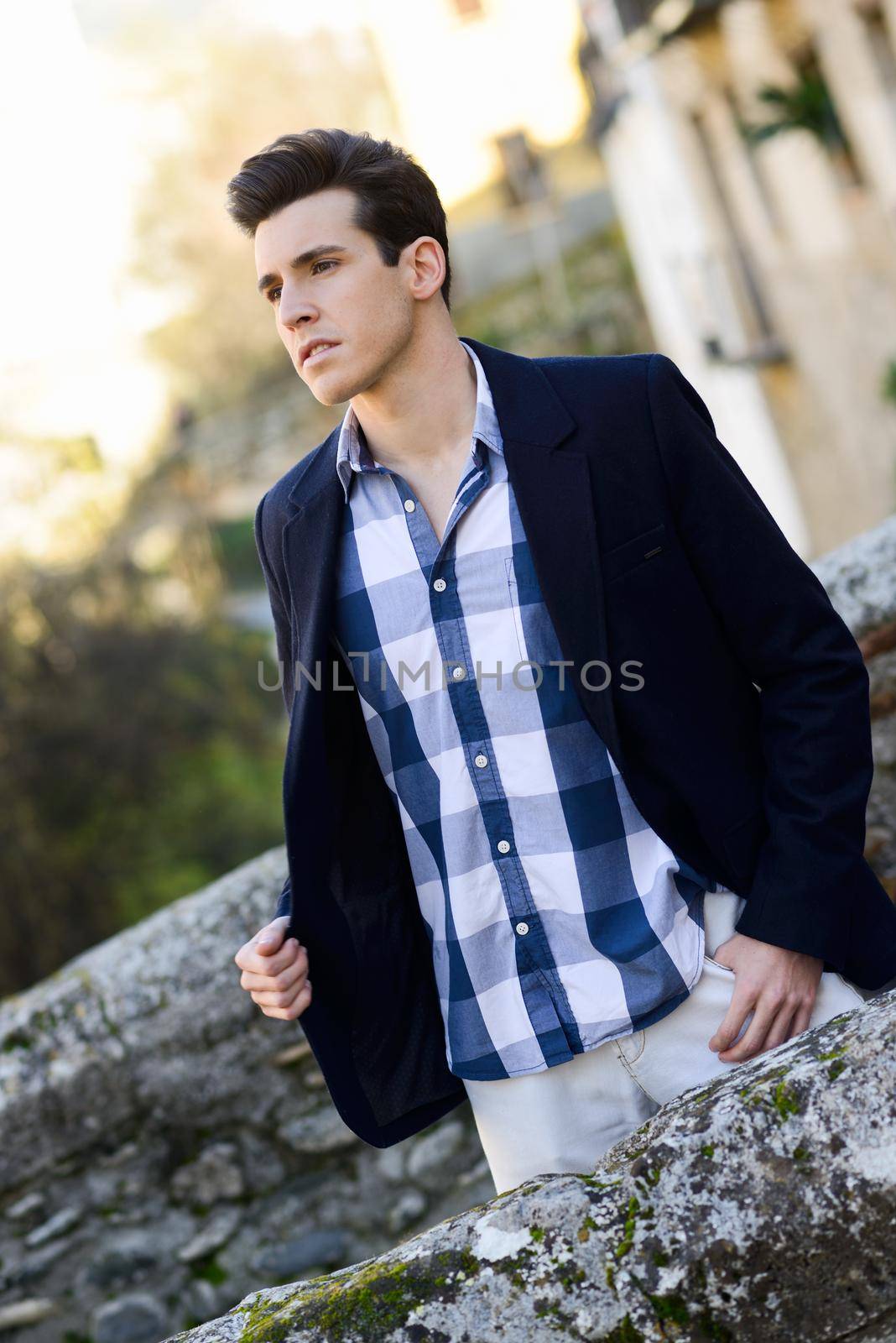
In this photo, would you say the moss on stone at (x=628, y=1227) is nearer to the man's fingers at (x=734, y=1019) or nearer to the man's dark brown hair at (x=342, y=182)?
the man's fingers at (x=734, y=1019)

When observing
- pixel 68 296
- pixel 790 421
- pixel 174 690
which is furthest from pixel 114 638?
pixel 68 296

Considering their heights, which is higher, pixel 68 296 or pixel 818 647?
pixel 68 296

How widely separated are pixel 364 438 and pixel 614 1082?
1010mm

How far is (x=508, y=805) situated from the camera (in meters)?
1.79

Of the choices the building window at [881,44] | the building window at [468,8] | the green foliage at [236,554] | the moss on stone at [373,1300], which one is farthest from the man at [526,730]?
the building window at [468,8]

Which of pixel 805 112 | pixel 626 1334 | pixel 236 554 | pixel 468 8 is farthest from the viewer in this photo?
pixel 468 8

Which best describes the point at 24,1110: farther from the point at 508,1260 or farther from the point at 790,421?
the point at 790,421

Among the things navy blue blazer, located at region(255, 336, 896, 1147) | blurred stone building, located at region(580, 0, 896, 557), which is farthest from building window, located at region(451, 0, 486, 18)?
navy blue blazer, located at region(255, 336, 896, 1147)

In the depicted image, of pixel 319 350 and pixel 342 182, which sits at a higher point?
pixel 342 182

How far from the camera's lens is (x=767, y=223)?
12367 mm

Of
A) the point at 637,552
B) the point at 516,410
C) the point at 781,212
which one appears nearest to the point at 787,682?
the point at 637,552

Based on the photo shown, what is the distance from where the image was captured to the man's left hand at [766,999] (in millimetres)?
1699

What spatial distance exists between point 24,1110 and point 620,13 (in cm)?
1322

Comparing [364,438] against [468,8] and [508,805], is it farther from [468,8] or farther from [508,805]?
[468,8]
